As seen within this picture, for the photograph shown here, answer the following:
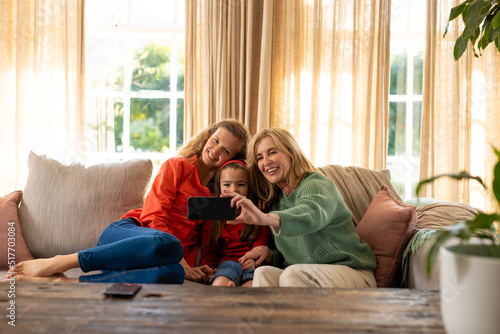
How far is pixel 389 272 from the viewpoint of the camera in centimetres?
164

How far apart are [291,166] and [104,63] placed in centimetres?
206

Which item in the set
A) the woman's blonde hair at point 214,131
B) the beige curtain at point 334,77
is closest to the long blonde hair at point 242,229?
the woman's blonde hair at point 214,131

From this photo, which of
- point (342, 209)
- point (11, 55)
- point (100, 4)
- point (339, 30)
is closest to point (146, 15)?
point (100, 4)

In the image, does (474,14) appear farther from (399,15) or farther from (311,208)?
(399,15)

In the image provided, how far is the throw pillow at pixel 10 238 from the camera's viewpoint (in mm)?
1823

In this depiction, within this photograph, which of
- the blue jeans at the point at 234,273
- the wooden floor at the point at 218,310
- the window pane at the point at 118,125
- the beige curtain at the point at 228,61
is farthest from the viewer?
the window pane at the point at 118,125

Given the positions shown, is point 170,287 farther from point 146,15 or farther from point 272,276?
point 146,15

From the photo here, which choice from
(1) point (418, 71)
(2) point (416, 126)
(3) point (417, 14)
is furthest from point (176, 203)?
(3) point (417, 14)

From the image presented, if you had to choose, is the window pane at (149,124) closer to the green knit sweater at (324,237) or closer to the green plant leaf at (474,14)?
the green knit sweater at (324,237)

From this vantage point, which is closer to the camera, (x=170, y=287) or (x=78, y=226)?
(x=170, y=287)

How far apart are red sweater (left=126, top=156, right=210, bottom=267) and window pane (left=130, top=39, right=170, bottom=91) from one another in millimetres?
1403

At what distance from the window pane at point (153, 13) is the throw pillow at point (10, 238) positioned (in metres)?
1.77

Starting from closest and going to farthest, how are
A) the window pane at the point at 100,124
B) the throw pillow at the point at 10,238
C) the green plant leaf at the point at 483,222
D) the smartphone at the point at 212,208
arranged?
1. the green plant leaf at the point at 483,222
2. the smartphone at the point at 212,208
3. the throw pillow at the point at 10,238
4. the window pane at the point at 100,124

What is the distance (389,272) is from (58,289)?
3.97 feet
